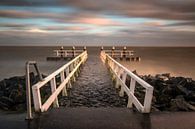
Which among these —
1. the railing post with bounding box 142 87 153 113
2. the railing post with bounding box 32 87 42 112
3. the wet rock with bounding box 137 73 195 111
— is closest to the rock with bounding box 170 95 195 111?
the wet rock with bounding box 137 73 195 111

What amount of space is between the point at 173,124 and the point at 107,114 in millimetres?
1637

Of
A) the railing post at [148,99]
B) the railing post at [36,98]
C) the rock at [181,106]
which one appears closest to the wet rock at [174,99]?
the rock at [181,106]

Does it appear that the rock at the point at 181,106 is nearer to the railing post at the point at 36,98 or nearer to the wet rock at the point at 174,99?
the wet rock at the point at 174,99

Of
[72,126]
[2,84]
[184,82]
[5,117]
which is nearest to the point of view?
[72,126]

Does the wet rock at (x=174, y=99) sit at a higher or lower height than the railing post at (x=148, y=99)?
lower

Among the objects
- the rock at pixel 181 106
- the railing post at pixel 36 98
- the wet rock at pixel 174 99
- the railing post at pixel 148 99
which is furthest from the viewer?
the wet rock at pixel 174 99

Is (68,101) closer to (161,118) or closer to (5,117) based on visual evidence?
(5,117)

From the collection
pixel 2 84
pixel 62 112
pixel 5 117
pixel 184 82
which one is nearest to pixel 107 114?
pixel 62 112

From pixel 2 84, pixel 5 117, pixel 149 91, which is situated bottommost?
pixel 2 84

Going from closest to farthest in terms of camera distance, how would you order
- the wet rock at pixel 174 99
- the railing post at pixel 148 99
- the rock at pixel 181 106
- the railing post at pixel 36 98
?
the railing post at pixel 36 98, the railing post at pixel 148 99, the rock at pixel 181 106, the wet rock at pixel 174 99

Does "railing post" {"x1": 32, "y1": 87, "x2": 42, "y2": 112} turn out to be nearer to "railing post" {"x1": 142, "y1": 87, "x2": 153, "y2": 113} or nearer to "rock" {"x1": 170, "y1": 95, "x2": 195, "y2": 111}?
"railing post" {"x1": 142, "y1": 87, "x2": 153, "y2": 113}

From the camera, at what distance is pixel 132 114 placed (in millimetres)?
8172

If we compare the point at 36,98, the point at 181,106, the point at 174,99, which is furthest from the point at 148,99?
the point at 174,99

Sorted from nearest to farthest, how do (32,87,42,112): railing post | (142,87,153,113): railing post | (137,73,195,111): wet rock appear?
(32,87,42,112): railing post → (142,87,153,113): railing post → (137,73,195,111): wet rock
